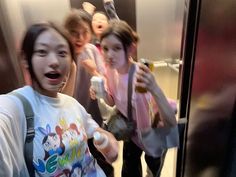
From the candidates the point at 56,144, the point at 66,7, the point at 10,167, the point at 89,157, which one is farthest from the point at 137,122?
the point at 66,7

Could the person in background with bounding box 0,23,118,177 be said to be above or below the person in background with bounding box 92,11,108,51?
below

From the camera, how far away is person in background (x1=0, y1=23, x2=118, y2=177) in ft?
1.84

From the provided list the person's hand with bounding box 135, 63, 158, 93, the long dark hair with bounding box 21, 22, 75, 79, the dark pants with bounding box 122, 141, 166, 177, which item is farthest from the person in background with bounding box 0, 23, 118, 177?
the dark pants with bounding box 122, 141, 166, 177

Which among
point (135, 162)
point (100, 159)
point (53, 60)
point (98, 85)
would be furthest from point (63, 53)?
point (135, 162)

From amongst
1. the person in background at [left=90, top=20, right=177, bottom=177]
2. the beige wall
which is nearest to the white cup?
the person in background at [left=90, top=20, right=177, bottom=177]

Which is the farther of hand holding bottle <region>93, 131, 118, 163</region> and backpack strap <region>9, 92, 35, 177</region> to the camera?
hand holding bottle <region>93, 131, 118, 163</region>

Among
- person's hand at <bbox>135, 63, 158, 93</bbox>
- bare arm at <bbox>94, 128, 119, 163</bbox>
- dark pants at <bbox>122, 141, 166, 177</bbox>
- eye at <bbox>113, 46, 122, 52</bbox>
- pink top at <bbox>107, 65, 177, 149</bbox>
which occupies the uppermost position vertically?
Result: eye at <bbox>113, 46, 122, 52</bbox>

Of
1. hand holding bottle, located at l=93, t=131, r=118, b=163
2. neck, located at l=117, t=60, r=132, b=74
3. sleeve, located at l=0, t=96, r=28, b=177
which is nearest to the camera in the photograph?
sleeve, located at l=0, t=96, r=28, b=177

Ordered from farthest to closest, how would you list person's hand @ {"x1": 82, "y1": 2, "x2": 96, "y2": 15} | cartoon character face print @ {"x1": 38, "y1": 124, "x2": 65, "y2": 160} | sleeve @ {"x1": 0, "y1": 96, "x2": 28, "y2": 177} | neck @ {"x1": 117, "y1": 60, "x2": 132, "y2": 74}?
person's hand @ {"x1": 82, "y1": 2, "x2": 96, "y2": 15}
neck @ {"x1": 117, "y1": 60, "x2": 132, "y2": 74}
cartoon character face print @ {"x1": 38, "y1": 124, "x2": 65, "y2": 160}
sleeve @ {"x1": 0, "y1": 96, "x2": 28, "y2": 177}

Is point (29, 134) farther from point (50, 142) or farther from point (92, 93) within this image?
point (92, 93)

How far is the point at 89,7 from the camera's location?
1123mm

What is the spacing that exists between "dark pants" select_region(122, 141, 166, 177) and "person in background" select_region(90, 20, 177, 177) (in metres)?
0.13

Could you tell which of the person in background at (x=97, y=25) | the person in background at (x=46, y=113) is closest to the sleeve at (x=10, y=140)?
the person in background at (x=46, y=113)

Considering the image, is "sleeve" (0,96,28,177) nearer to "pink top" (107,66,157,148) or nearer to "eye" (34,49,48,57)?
"eye" (34,49,48,57)
